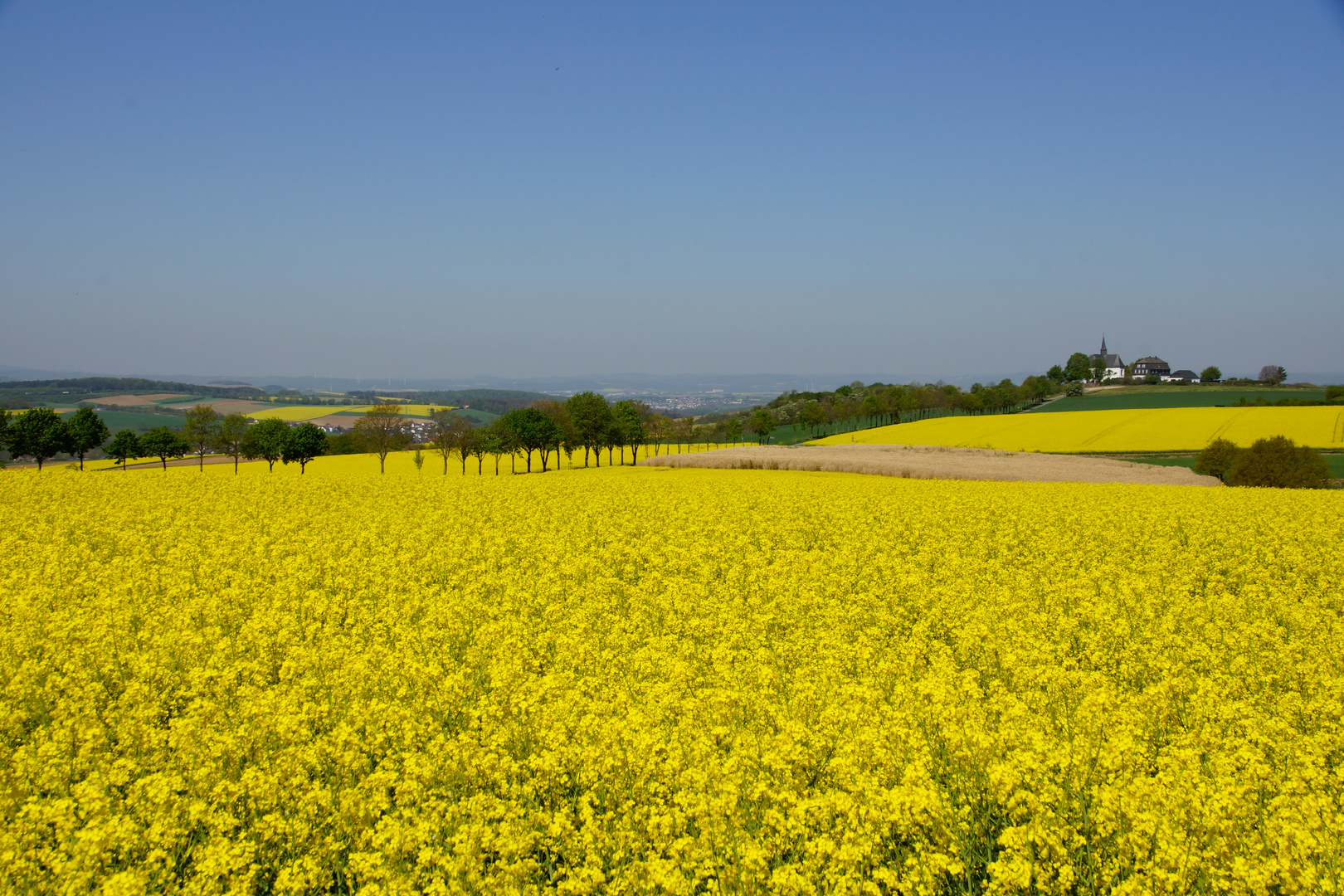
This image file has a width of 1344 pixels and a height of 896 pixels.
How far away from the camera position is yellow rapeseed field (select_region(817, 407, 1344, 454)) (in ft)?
183

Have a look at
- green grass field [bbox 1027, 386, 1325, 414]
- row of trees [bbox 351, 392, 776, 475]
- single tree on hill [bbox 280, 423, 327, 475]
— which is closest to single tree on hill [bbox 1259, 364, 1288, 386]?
green grass field [bbox 1027, 386, 1325, 414]

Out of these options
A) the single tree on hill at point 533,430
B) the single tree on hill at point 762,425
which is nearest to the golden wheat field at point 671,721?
the single tree on hill at point 533,430

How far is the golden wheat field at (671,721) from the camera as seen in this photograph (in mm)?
4480

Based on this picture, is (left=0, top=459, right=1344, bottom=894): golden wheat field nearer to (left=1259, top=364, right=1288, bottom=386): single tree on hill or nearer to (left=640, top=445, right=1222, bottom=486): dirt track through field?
(left=640, top=445, right=1222, bottom=486): dirt track through field

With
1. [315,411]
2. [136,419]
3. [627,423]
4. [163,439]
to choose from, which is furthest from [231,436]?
[315,411]

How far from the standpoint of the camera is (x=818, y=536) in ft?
50.8

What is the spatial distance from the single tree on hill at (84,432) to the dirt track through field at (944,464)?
46.3 m

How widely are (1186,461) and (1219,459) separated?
9.97 m

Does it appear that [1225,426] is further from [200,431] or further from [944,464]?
[200,431]

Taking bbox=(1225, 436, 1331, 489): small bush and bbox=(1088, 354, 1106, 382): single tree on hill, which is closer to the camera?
bbox=(1225, 436, 1331, 489): small bush

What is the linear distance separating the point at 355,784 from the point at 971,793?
5.21 m

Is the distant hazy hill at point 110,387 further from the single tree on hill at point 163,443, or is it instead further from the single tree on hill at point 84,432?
the single tree on hill at point 84,432

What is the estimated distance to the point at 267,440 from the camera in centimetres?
5831

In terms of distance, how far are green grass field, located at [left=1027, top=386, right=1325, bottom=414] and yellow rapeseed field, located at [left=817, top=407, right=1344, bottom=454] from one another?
11.9 m
